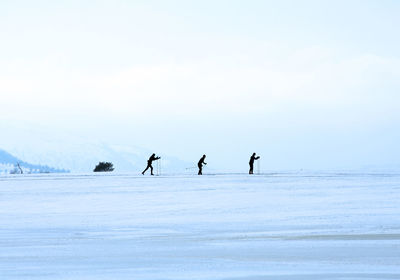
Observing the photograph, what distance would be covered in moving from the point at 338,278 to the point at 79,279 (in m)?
2.42

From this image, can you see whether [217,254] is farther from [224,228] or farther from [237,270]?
[224,228]

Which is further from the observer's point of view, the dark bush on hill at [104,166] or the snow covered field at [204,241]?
the dark bush on hill at [104,166]

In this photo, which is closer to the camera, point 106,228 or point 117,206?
point 106,228

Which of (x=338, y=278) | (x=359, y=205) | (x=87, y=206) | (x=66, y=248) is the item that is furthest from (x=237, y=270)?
(x=87, y=206)

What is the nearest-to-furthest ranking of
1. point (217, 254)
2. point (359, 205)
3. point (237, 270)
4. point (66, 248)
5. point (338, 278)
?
point (338, 278), point (237, 270), point (217, 254), point (66, 248), point (359, 205)

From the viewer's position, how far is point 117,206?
2122 cm

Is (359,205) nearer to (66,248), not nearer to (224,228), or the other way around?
(224,228)

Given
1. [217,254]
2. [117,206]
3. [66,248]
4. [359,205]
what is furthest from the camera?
[117,206]

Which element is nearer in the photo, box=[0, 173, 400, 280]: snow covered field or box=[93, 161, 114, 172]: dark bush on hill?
box=[0, 173, 400, 280]: snow covered field

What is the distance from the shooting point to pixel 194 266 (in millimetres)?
9125

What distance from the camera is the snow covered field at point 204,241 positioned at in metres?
8.74

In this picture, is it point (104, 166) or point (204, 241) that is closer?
point (204, 241)

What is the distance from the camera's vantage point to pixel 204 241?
12.0 metres

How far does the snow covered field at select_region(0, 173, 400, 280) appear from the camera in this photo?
8.74 metres
